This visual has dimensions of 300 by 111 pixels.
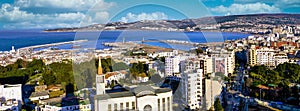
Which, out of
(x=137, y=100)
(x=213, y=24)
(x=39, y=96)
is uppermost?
(x=213, y=24)

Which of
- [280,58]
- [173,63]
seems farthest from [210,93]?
[280,58]

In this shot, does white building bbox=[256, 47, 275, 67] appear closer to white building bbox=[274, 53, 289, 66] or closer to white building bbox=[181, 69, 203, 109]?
white building bbox=[274, 53, 289, 66]

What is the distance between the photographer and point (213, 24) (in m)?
2.57

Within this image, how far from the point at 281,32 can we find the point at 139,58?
12241 millimetres

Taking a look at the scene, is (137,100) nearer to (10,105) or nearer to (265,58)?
(10,105)

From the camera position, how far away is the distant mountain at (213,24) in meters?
2.02

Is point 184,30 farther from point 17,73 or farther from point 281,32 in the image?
point 281,32

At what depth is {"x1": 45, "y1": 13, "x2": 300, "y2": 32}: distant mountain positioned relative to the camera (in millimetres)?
2020

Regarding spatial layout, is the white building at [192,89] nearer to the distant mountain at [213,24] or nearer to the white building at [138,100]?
the distant mountain at [213,24]

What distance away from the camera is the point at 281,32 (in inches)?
549

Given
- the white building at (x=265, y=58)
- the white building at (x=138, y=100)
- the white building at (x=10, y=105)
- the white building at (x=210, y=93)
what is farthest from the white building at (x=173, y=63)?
the white building at (x=265, y=58)

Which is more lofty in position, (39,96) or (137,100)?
(137,100)

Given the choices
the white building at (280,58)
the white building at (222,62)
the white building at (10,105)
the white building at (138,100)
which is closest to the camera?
the white building at (138,100)

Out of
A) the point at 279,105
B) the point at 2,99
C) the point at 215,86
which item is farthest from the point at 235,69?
the point at 2,99
